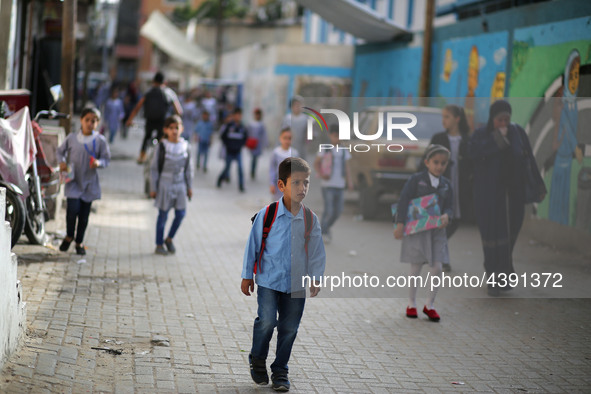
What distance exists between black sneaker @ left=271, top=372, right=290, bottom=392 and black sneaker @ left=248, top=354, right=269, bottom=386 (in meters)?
0.05

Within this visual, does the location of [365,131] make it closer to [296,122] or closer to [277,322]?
[277,322]

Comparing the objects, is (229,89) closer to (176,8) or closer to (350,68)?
(350,68)

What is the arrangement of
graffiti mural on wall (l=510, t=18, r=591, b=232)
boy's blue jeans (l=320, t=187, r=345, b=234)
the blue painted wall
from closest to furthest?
1. graffiti mural on wall (l=510, t=18, r=591, b=232)
2. boy's blue jeans (l=320, t=187, r=345, b=234)
3. the blue painted wall

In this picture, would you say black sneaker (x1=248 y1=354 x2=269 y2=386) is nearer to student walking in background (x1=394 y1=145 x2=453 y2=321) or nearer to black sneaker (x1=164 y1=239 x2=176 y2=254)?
student walking in background (x1=394 y1=145 x2=453 y2=321)

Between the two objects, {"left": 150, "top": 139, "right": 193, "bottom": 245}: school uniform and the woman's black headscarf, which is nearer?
the woman's black headscarf

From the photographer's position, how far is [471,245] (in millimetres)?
8383

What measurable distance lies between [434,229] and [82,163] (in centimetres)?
394

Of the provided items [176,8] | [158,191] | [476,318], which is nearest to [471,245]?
[476,318]

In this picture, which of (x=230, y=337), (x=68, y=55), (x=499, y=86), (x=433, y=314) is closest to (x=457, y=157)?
(x=433, y=314)

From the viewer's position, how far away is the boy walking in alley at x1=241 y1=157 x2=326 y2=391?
545 centimetres

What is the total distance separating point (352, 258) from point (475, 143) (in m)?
1.63

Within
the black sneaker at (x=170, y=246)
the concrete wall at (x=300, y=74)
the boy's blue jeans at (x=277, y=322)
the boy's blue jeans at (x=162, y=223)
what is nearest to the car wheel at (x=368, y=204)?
the boy's blue jeans at (x=162, y=223)

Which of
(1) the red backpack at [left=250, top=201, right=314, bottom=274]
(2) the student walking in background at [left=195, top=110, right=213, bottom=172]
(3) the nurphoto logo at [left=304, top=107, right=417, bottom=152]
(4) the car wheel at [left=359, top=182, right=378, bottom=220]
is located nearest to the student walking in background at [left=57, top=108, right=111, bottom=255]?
(4) the car wheel at [left=359, top=182, right=378, bottom=220]

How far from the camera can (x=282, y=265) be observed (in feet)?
17.9
